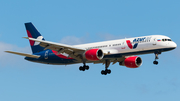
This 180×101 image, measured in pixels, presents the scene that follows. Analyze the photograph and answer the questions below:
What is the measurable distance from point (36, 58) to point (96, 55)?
13.1m

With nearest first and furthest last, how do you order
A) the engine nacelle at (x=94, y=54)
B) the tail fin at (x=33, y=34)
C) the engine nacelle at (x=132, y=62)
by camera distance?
1. the engine nacelle at (x=94, y=54)
2. the engine nacelle at (x=132, y=62)
3. the tail fin at (x=33, y=34)

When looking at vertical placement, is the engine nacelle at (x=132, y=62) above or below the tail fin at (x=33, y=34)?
below

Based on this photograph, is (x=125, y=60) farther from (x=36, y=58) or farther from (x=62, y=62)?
(x=36, y=58)

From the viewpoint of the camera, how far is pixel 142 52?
51.0 metres

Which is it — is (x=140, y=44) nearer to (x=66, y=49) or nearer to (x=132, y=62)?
(x=132, y=62)

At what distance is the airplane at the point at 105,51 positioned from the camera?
50.3 m

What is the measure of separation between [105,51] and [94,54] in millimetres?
2462

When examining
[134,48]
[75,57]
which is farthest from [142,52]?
[75,57]

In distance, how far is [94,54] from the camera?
51062 mm

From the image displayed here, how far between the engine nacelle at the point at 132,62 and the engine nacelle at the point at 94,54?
8.17 metres

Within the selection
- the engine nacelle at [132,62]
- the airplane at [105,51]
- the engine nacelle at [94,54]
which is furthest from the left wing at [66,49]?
the engine nacelle at [132,62]

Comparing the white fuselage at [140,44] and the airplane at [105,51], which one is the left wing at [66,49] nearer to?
the airplane at [105,51]

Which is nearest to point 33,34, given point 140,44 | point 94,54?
point 94,54

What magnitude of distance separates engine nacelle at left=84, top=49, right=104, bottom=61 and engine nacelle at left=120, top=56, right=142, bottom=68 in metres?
8.17
